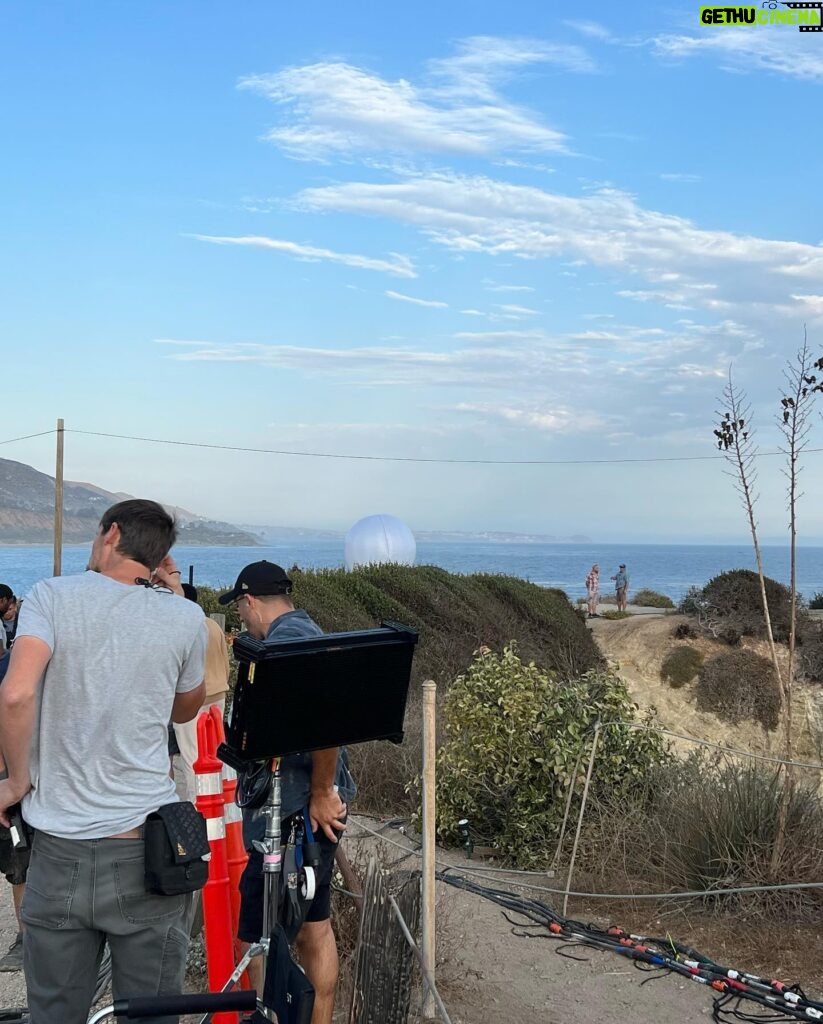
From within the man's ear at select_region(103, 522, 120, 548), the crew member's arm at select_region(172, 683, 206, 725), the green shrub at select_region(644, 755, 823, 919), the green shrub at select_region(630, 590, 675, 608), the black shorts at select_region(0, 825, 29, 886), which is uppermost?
the man's ear at select_region(103, 522, 120, 548)

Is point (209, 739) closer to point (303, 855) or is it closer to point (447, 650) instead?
point (303, 855)

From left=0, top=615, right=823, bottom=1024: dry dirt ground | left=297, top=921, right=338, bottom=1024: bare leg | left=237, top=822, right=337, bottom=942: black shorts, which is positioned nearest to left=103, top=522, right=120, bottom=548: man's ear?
left=237, top=822, right=337, bottom=942: black shorts

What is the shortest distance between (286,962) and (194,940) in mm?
2703

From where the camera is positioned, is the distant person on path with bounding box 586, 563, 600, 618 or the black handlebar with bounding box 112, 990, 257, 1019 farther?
the distant person on path with bounding box 586, 563, 600, 618

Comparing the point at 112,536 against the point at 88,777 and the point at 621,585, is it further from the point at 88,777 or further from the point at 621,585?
the point at 621,585

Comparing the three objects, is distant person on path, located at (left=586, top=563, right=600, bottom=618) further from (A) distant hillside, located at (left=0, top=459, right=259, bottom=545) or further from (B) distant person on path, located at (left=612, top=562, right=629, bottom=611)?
(A) distant hillside, located at (left=0, top=459, right=259, bottom=545)

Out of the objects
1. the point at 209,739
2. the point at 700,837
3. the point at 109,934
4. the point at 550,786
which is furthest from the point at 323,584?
the point at 109,934

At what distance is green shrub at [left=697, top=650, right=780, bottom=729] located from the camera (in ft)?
59.1

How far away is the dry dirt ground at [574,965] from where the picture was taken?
4.62 m

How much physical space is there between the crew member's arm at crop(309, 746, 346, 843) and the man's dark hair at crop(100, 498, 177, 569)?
2.78 feet

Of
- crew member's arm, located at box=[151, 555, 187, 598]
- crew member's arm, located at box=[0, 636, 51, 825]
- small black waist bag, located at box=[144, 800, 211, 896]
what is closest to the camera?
crew member's arm, located at box=[0, 636, 51, 825]

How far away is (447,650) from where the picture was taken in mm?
16812

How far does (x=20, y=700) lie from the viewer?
261cm

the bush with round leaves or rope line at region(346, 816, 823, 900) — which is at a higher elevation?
the bush with round leaves
